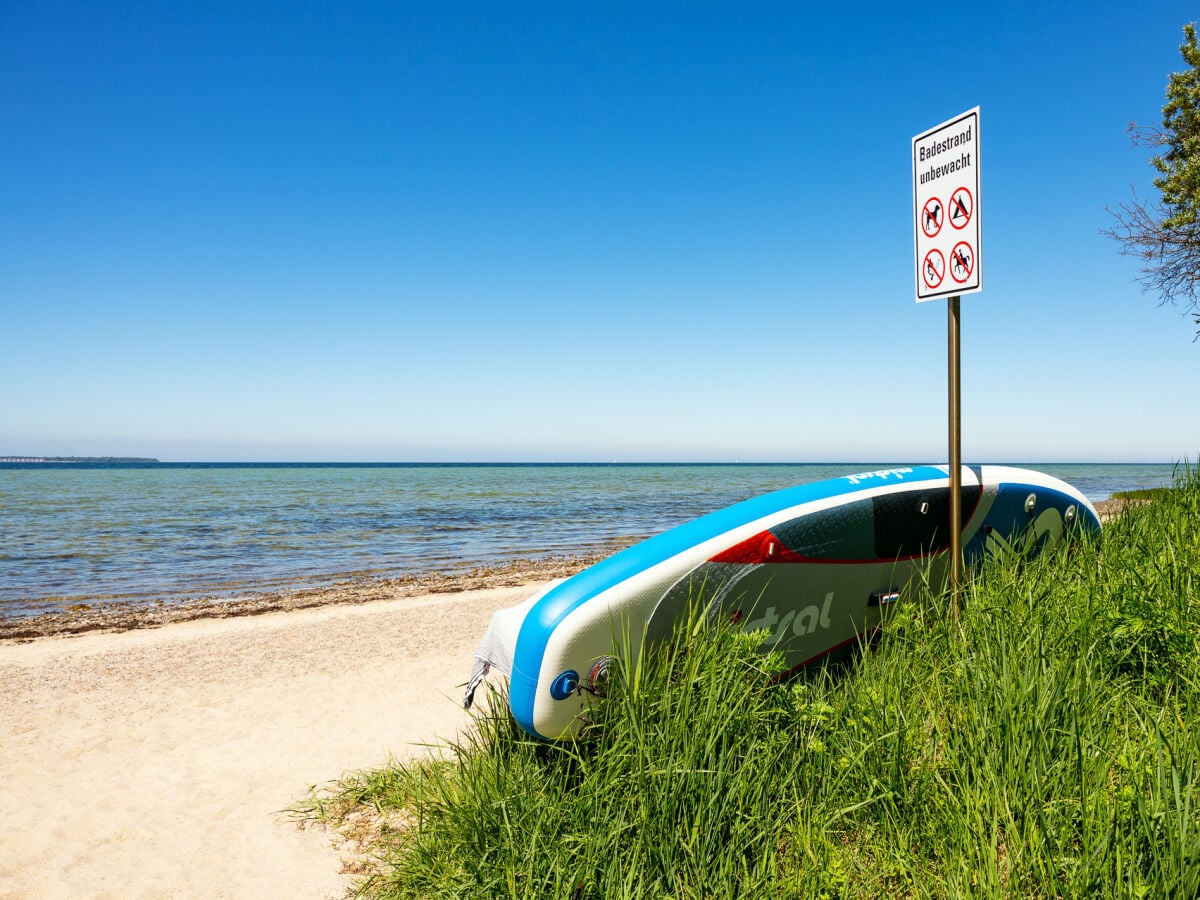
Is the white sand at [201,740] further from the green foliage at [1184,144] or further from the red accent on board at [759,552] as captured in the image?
the green foliage at [1184,144]

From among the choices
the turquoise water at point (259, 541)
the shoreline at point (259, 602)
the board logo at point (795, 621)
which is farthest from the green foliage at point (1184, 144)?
the board logo at point (795, 621)

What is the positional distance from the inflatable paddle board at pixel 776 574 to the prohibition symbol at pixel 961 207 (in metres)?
1.30

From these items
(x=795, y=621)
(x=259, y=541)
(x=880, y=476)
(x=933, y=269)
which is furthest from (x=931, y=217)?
(x=259, y=541)

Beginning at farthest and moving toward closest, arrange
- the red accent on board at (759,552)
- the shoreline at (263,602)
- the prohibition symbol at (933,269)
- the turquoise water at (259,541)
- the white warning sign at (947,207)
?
the turquoise water at (259,541)
the shoreline at (263,602)
the prohibition symbol at (933,269)
the white warning sign at (947,207)
the red accent on board at (759,552)

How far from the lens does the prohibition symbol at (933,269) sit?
3.31 m

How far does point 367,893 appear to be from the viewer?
3004 millimetres

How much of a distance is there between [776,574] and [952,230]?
5.92 ft

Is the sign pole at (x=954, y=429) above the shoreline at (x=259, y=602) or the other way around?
above

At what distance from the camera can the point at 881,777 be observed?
2.34 m

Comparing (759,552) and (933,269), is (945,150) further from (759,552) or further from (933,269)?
(759,552)

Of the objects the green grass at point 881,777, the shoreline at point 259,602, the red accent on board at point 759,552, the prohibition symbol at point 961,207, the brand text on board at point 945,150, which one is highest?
the brand text on board at point 945,150

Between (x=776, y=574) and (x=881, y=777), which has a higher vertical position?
(x=776, y=574)

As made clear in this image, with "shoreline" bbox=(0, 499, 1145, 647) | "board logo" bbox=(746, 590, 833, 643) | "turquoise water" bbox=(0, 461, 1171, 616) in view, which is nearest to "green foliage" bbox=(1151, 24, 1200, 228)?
"shoreline" bbox=(0, 499, 1145, 647)

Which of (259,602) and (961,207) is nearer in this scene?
(961,207)
